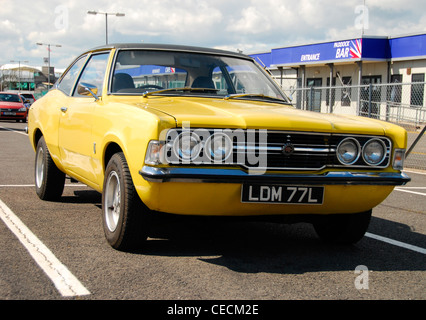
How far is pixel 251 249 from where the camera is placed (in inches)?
187

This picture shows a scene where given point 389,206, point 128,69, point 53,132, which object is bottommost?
point 389,206

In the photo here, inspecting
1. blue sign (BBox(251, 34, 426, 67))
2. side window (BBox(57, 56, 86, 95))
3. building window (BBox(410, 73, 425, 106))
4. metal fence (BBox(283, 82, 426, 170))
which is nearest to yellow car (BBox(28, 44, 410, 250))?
side window (BBox(57, 56, 86, 95))

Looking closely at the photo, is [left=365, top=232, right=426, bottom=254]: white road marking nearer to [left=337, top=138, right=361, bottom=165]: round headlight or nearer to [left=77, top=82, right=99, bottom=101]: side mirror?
[left=337, top=138, right=361, bottom=165]: round headlight

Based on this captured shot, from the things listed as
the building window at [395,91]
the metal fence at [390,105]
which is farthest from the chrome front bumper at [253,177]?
the building window at [395,91]

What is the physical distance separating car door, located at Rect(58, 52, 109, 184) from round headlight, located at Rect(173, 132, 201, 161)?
135 centimetres

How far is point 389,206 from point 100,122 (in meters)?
3.95

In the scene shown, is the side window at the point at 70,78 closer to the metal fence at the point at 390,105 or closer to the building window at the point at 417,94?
the metal fence at the point at 390,105

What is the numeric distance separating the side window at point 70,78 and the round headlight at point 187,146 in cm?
275

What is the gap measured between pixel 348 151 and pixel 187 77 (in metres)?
1.89

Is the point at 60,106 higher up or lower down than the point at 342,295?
higher up

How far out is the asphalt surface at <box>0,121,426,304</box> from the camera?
3623mm

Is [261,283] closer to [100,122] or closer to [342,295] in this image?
[342,295]
